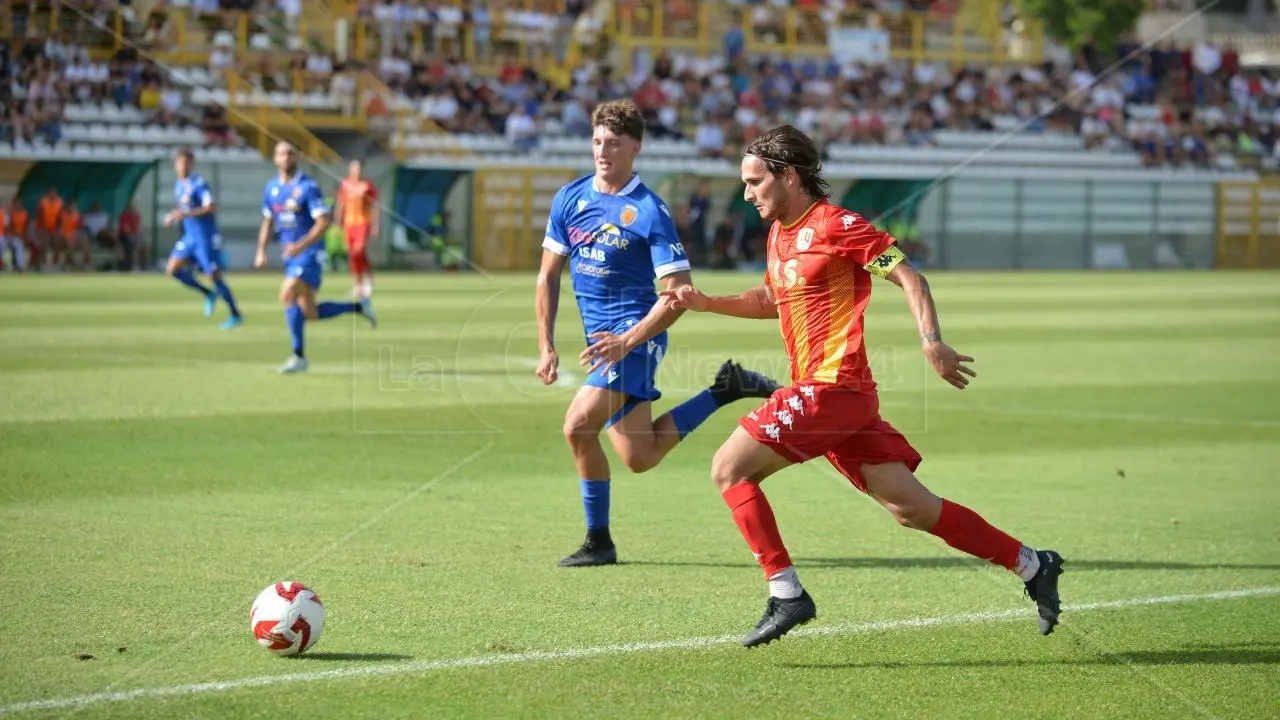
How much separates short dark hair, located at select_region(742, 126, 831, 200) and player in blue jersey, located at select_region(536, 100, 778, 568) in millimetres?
1339

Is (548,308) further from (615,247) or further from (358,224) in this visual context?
(358,224)

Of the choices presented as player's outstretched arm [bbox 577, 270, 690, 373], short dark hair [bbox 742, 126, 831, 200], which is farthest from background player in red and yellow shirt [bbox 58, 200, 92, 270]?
short dark hair [bbox 742, 126, 831, 200]

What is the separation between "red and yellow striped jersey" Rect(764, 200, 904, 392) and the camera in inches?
218

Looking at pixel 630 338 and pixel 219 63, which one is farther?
pixel 219 63

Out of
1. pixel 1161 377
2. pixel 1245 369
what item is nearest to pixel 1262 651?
pixel 1161 377

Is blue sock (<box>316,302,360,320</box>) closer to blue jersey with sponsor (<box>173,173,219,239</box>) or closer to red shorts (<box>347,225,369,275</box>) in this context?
blue jersey with sponsor (<box>173,173,219,239</box>)

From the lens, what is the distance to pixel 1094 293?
31672 millimetres

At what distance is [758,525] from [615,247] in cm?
208

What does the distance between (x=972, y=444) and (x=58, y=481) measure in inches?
264

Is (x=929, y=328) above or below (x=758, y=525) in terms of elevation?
above

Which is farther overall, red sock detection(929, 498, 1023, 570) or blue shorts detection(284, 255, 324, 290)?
blue shorts detection(284, 255, 324, 290)

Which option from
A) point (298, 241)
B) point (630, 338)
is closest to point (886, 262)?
point (630, 338)

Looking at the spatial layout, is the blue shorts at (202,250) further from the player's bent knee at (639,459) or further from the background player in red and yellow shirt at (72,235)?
the background player in red and yellow shirt at (72,235)

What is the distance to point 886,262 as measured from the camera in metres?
5.44
